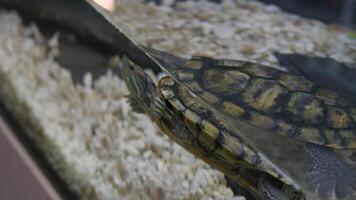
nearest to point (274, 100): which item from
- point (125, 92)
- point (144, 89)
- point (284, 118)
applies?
point (284, 118)

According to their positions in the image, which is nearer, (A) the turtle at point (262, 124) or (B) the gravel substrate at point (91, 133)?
(A) the turtle at point (262, 124)

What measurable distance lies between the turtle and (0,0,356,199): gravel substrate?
1.8 inches

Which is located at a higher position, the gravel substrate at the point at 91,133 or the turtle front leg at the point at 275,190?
the gravel substrate at the point at 91,133

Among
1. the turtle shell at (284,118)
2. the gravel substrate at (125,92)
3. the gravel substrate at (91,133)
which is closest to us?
the turtle shell at (284,118)

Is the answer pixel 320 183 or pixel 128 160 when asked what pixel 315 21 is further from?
pixel 128 160

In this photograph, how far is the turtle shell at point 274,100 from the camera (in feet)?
2.12

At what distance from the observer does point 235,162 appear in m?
0.71

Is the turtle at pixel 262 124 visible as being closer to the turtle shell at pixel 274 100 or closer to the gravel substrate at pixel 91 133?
the turtle shell at pixel 274 100

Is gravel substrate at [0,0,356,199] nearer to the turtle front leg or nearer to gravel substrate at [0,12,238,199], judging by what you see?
gravel substrate at [0,12,238,199]

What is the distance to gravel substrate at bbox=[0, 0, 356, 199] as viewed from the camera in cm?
76

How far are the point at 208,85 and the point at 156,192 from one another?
0.89 feet

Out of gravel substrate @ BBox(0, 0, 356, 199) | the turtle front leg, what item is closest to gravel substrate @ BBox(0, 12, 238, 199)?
gravel substrate @ BBox(0, 0, 356, 199)

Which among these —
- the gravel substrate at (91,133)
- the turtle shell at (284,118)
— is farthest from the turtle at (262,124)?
the gravel substrate at (91,133)

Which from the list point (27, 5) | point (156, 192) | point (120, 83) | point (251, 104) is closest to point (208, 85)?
point (251, 104)
